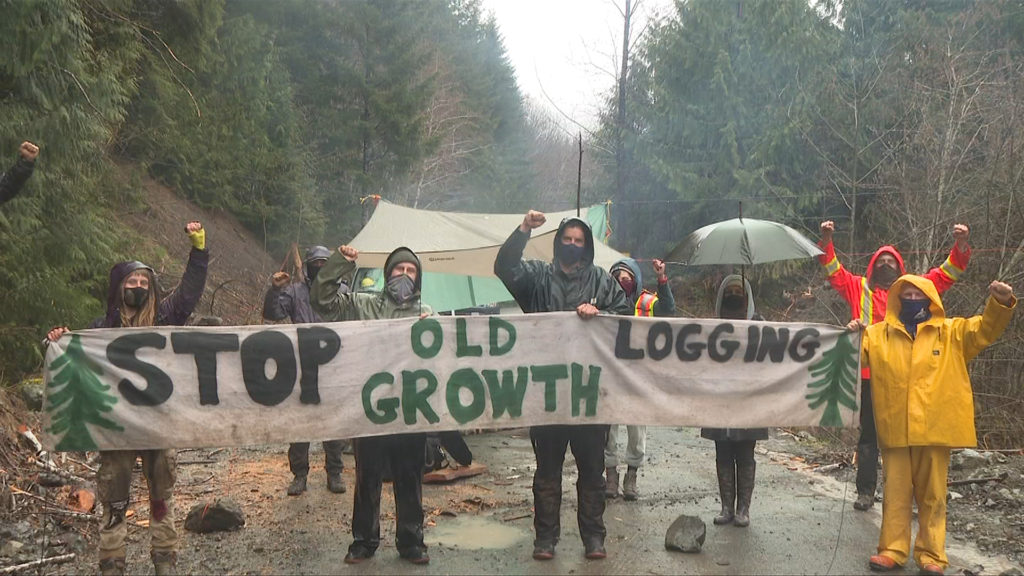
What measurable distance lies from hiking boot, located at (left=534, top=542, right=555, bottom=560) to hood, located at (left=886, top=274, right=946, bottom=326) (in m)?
2.51

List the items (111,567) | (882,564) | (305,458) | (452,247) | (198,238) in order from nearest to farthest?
(111,567), (198,238), (882,564), (305,458), (452,247)

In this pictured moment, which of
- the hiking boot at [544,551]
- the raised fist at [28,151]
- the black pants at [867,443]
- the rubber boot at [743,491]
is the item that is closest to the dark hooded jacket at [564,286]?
the hiking boot at [544,551]

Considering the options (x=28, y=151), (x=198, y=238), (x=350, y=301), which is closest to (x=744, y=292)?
(x=350, y=301)

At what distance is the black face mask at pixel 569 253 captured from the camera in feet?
16.5

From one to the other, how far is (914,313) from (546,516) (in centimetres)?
255

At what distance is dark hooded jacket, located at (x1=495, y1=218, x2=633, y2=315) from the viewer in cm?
510

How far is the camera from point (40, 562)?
185 inches

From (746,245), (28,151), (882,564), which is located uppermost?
(28,151)

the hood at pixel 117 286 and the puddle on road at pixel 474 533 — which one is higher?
the hood at pixel 117 286

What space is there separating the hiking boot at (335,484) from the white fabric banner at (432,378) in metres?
2.02

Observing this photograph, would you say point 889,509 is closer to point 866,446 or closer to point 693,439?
point 866,446

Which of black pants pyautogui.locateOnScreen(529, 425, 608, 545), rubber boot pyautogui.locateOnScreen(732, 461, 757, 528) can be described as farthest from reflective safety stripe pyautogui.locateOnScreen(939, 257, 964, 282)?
black pants pyautogui.locateOnScreen(529, 425, 608, 545)

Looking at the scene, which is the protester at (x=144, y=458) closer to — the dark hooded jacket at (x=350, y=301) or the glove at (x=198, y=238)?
the glove at (x=198, y=238)

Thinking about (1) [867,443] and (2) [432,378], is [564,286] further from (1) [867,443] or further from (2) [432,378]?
(1) [867,443]
